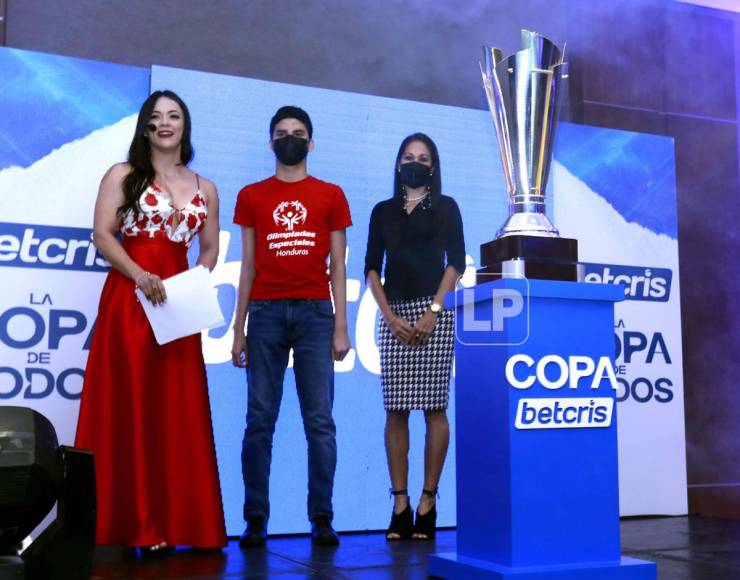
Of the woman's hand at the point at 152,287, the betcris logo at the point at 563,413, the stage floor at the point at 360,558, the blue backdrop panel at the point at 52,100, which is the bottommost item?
the stage floor at the point at 360,558

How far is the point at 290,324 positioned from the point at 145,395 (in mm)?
467

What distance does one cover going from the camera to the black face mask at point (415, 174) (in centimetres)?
292

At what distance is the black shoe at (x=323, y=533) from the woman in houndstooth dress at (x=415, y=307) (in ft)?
0.71

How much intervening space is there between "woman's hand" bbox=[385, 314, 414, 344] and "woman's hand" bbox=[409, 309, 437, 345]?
0.05ft

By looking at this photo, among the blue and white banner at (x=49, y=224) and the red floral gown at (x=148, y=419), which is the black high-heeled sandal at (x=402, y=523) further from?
the blue and white banner at (x=49, y=224)

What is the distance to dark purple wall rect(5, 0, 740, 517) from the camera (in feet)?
11.6

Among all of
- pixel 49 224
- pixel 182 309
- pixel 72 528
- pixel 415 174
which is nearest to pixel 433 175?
pixel 415 174

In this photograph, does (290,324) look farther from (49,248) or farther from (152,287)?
(49,248)

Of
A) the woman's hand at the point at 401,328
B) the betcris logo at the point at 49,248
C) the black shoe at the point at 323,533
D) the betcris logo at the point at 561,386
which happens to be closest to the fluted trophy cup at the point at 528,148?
the betcris logo at the point at 561,386

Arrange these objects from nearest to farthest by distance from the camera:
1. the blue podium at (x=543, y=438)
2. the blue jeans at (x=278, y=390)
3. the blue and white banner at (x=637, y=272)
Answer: the blue podium at (x=543, y=438)
the blue jeans at (x=278, y=390)
the blue and white banner at (x=637, y=272)

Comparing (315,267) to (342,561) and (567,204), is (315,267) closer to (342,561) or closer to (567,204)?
(342,561)

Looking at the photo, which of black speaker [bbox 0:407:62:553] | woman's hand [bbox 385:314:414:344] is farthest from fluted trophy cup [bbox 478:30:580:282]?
A: black speaker [bbox 0:407:62:553]

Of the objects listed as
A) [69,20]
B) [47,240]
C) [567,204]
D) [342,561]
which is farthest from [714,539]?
[69,20]

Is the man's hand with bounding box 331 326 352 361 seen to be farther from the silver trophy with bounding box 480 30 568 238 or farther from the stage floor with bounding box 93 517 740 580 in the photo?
the silver trophy with bounding box 480 30 568 238
